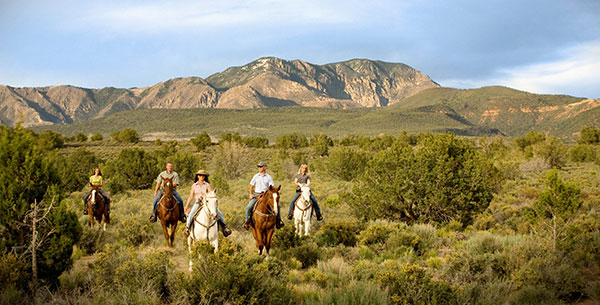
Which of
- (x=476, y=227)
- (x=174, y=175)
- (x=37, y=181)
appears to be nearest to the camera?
(x=37, y=181)

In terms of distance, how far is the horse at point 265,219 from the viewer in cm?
945

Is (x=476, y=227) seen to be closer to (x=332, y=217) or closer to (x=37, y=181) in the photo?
(x=332, y=217)

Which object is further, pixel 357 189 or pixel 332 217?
pixel 332 217

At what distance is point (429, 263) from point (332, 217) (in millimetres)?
7326

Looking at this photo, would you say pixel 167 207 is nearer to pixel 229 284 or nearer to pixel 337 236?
pixel 337 236

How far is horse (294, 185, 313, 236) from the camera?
40.0 feet

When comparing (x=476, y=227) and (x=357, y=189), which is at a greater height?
(x=357, y=189)

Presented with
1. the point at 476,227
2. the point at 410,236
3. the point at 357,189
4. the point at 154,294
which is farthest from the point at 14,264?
the point at 476,227

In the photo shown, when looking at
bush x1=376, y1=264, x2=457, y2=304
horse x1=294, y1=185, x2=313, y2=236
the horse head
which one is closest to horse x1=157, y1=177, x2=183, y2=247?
the horse head

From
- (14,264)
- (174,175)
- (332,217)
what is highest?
(174,175)

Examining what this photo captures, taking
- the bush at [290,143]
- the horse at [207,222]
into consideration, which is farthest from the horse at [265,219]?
the bush at [290,143]

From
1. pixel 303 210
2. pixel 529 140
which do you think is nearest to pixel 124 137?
pixel 529 140

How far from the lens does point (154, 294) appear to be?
19.4 ft

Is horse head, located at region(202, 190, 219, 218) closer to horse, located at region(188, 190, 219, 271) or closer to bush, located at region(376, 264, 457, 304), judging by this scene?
horse, located at region(188, 190, 219, 271)
